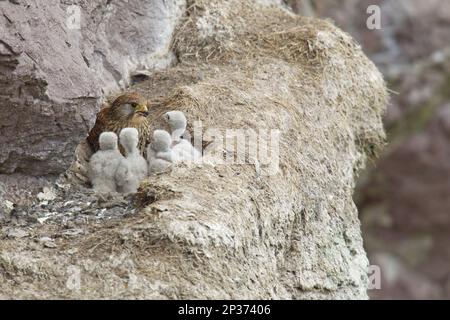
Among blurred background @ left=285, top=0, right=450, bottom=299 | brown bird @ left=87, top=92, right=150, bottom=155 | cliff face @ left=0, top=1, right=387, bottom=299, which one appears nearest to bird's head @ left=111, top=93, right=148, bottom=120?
brown bird @ left=87, top=92, right=150, bottom=155

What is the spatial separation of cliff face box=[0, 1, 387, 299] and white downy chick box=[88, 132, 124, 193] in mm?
132

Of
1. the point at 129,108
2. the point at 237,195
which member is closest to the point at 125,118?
the point at 129,108

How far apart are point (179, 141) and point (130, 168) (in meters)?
0.35

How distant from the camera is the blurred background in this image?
51.9 feet

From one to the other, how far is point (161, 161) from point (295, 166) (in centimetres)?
83

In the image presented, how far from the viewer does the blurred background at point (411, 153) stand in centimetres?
1582

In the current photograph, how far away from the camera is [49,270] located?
6133 millimetres

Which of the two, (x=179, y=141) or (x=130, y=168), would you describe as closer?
(x=130, y=168)

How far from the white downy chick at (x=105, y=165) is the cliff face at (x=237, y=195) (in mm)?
132

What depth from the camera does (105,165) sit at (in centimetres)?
732

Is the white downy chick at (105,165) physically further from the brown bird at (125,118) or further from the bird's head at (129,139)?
the brown bird at (125,118)

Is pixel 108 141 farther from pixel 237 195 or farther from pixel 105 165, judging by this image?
pixel 237 195

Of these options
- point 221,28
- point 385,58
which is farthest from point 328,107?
point 385,58

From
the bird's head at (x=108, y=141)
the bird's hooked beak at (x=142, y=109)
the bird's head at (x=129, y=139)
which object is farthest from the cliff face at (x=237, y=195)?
the bird's head at (x=129, y=139)
